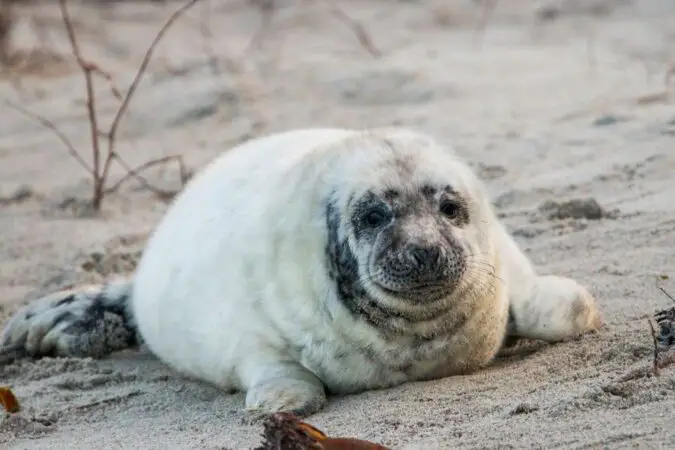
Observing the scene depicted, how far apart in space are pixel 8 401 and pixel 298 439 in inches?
49.2

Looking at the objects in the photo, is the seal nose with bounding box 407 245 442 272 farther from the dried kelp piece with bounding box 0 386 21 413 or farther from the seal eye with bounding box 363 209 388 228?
the dried kelp piece with bounding box 0 386 21 413

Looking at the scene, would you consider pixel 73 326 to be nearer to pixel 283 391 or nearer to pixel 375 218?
pixel 283 391

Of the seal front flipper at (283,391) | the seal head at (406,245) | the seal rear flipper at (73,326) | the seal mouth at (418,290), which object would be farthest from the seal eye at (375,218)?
the seal rear flipper at (73,326)

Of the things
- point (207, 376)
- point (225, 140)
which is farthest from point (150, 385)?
point (225, 140)

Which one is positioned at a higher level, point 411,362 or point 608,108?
point 608,108

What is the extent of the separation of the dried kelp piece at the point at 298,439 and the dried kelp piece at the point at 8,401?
115cm

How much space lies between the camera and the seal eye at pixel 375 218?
11.4 feet

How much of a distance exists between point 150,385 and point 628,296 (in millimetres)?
1445

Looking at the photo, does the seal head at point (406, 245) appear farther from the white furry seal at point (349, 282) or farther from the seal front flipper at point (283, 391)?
the seal front flipper at point (283, 391)

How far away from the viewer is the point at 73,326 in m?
4.28

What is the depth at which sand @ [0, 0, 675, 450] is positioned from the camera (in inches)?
126

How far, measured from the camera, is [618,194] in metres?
5.00

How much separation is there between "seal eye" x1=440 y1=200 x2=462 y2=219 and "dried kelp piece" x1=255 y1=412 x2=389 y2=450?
96 centimetres

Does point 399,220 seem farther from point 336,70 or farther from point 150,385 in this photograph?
point 336,70
